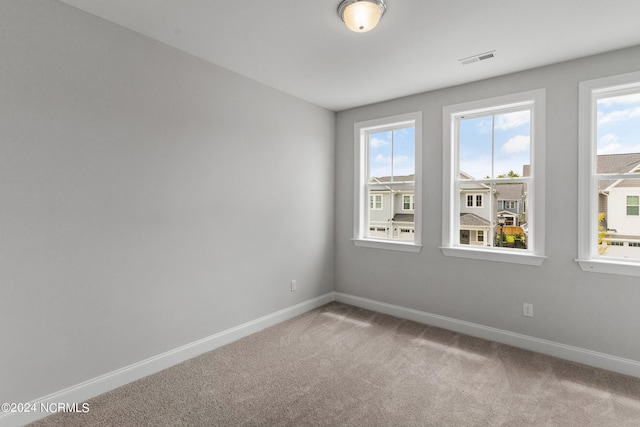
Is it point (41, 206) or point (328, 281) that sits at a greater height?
point (41, 206)

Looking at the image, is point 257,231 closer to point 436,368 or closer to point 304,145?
point 304,145

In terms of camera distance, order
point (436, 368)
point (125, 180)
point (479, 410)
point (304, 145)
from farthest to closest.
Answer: point (304, 145) → point (436, 368) → point (125, 180) → point (479, 410)

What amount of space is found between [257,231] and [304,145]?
1239mm

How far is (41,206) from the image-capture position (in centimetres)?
194

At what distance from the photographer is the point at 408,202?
3.79 m

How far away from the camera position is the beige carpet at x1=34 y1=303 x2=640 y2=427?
1969 mm

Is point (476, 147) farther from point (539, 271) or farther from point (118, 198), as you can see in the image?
point (118, 198)

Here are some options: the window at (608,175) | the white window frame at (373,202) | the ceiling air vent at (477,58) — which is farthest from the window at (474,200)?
the ceiling air vent at (477,58)

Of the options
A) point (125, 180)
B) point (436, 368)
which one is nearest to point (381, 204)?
point (436, 368)

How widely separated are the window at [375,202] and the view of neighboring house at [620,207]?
2.12 meters

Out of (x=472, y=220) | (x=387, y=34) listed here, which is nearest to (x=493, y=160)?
(x=472, y=220)

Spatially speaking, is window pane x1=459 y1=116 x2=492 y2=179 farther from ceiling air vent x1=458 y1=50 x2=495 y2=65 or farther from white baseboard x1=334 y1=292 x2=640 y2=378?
white baseboard x1=334 y1=292 x2=640 y2=378
